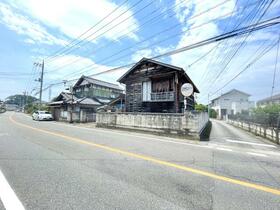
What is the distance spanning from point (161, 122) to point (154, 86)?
33.0 feet

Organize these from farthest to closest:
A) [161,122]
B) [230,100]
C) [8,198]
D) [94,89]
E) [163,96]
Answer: [230,100], [94,89], [163,96], [161,122], [8,198]

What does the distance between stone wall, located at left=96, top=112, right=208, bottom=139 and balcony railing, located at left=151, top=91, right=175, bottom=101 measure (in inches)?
257

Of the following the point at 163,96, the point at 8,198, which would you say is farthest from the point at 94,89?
the point at 8,198

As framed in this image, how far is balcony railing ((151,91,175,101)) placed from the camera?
21.4 m

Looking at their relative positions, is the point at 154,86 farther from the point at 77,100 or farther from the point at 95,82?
the point at 95,82

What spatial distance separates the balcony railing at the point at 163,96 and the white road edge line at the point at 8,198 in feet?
61.3

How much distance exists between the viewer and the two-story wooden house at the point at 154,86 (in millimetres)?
21391

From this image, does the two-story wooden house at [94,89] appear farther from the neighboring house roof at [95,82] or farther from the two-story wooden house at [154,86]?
the two-story wooden house at [154,86]

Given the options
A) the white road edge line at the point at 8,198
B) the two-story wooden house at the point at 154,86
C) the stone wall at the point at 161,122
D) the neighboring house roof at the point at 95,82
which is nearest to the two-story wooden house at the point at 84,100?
the neighboring house roof at the point at 95,82

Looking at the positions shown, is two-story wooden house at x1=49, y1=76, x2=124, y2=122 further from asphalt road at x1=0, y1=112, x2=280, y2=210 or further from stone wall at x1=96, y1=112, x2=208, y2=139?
asphalt road at x1=0, y1=112, x2=280, y2=210

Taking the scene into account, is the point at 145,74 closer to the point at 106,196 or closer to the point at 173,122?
the point at 173,122

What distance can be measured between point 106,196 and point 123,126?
13.3 metres

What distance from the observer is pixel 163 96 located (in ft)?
71.9

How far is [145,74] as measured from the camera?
2359 centimetres
